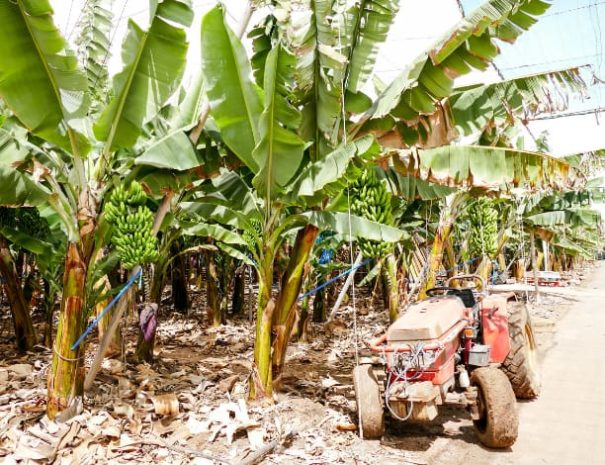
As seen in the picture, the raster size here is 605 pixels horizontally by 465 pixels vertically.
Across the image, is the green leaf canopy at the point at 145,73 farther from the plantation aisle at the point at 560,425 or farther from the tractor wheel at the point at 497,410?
the plantation aisle at the point at 560,425

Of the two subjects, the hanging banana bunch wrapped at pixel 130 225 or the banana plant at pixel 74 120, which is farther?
the hanging banana bunch wrapped at pixel 130 225

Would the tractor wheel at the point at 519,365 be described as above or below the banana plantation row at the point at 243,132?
below

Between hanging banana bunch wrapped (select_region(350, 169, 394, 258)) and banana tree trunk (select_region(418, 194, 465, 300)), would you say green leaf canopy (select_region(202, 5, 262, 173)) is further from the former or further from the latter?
banana tree trunk (select_region(418, 194, 465, 300))

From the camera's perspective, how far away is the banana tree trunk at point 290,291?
5.64 m

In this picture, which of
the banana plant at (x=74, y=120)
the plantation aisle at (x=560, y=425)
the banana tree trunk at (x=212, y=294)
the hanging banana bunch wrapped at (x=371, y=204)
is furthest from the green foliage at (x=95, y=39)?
the plantation aisle at (x=560, y=425)

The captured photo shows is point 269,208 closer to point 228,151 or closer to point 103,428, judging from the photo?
point 228,151

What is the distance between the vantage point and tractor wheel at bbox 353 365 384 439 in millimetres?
4848

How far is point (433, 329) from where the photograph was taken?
4859 mm

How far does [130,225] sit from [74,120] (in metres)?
1.07

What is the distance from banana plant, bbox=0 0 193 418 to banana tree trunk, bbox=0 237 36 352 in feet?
10.0

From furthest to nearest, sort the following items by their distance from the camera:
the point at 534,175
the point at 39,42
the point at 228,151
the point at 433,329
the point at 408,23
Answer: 1. the point at 408,23
2. the point at 534,175
3. the point at 228,151
4. the point at 433,329
5. the point at 39,42

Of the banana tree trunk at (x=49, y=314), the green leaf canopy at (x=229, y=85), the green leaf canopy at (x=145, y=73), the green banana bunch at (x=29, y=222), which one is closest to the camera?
the green leaf canopy at (x=145, y=73)

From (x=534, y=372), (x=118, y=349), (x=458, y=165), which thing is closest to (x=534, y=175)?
(x=458, y=165)

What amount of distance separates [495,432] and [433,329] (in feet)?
3.52
